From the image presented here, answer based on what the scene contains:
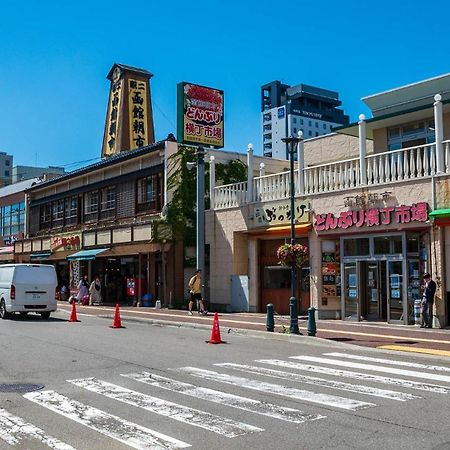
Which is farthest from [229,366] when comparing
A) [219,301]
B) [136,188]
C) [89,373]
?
[136,188]

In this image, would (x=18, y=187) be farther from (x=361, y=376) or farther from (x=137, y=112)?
(x=361, y=376)

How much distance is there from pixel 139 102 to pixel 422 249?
2584cm

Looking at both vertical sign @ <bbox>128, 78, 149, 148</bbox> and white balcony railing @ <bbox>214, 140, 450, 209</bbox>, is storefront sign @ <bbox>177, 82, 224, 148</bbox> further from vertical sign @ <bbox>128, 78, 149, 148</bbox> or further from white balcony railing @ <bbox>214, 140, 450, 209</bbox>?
vertical sign @ <bbox>128, 78, 149, 148</bbox>

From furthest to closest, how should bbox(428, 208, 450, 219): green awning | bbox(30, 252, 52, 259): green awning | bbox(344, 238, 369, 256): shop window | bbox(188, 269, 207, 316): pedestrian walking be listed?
bbox(30, 252, 52, 259): green awning
bbox(188, 269, 207, 316): pedestrian walking
bbox(344, 238, 369, 256): shop window
bbox(428, 208, 450, 219): green awning

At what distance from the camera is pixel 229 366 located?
1143 cm

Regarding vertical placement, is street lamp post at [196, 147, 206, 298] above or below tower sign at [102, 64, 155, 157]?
below

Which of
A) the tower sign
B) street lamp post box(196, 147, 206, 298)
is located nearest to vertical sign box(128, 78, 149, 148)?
the tower sign

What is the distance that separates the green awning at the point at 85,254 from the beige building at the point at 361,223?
8.81m

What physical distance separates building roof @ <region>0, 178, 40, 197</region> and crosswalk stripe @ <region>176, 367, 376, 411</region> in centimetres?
3769

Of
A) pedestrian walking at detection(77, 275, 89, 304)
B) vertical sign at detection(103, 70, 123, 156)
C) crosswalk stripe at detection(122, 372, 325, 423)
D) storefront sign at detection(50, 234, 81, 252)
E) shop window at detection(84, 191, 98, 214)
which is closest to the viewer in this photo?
crosswalk stripe at detection(122, 372, 325, 423)

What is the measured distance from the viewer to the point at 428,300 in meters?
17.7

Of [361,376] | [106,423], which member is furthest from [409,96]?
[106,423]

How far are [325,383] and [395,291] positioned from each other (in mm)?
10551

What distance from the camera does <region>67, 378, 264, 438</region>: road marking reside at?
22.2 feet
